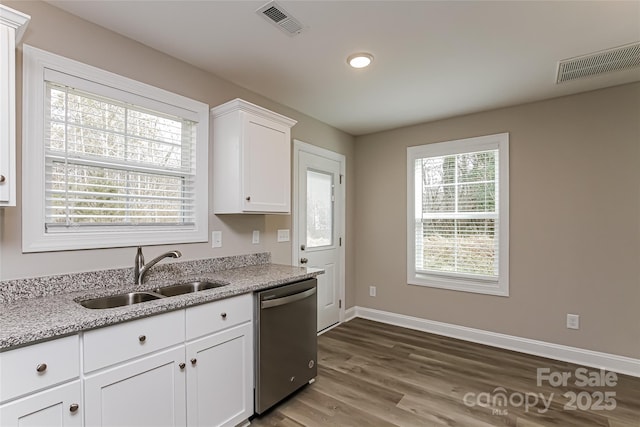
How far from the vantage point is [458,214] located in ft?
11.6

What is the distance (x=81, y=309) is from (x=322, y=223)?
8.61 feet

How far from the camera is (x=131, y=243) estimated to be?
204 cm

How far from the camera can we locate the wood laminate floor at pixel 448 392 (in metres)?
2.10

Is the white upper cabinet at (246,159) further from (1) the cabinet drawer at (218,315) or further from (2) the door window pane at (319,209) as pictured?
(2) the door window pane at (319,209)

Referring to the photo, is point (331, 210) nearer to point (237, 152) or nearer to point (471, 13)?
point (237, 152)

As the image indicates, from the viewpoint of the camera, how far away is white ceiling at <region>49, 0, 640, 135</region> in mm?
1779

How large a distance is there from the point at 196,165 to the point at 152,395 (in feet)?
5.14

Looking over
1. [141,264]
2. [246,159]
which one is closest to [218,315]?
[141,264]

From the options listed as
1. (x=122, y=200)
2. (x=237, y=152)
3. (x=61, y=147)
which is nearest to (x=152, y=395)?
(x=122, y=200)

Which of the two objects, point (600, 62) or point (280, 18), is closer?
point (280, 18)

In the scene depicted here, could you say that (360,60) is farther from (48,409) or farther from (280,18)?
(48,409)

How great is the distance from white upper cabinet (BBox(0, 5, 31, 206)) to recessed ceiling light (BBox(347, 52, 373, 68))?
1814mm

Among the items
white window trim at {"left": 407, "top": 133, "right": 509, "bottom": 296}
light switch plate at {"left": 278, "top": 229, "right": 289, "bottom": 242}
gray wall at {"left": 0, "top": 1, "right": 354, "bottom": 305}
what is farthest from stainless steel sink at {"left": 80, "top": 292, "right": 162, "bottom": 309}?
white window trim at {"left": 407, "top": 133, "right": 509, "bottom": 296}

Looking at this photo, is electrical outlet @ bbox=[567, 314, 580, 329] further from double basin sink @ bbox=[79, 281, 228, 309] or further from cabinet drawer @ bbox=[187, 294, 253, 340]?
double basin sink @ bbox=[79, 281, 228, 309]
